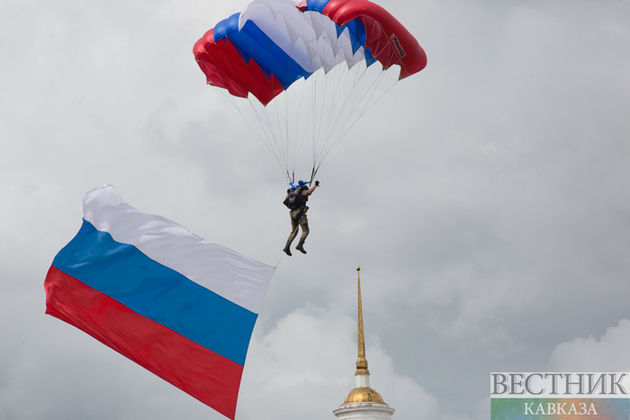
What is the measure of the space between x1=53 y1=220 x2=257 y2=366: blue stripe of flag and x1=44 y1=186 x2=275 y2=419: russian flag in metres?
0.02

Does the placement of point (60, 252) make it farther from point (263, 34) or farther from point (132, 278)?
point (263, 34)

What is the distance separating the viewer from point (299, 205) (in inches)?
1224

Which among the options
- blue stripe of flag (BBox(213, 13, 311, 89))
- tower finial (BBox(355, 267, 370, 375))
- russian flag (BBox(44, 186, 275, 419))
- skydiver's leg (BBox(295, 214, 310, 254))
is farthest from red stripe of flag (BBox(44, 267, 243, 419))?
tower finial (BBox(355, 267, 370, 375))

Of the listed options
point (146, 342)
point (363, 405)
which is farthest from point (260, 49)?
point (363, 405)

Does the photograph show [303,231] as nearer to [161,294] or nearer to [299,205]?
[299,205]

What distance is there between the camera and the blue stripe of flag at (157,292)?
24453mm

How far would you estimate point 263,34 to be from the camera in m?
31.9

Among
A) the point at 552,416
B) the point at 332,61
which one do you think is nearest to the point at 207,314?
the point at 332,61

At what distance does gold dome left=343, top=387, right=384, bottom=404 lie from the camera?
9588 cm

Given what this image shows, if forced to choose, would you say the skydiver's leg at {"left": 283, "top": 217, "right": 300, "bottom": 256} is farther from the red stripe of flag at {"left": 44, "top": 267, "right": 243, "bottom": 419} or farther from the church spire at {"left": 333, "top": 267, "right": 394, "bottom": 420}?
the church spire at {"left": 333, "top": 267, "right": 394, "bottom": 420}

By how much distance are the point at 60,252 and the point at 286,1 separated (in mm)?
10750

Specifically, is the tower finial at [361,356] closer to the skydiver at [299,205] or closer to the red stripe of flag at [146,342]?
the skydiver at [299,205]

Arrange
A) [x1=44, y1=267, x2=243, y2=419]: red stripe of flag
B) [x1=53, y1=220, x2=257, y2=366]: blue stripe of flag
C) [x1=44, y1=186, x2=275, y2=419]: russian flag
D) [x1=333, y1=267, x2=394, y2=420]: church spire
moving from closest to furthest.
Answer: [x1=44, y1=267, x2=243, y2=419]: red stripe of flag, [x1=44, y1=186, x2=275, y2=419]: russian flag, [x1=53, y1=220, x2=257, y2=366]: blue stripe of flag, [x1=333, y1=267, x2=394, y2=420]: church spire

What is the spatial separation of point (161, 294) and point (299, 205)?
7.03 m
